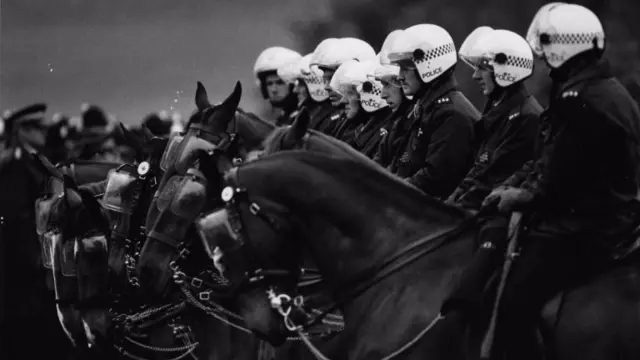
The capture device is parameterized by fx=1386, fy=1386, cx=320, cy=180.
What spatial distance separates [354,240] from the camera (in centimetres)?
718

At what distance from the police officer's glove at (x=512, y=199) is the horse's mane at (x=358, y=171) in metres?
0.39

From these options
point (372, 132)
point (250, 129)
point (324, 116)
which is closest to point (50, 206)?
point (324, 116)

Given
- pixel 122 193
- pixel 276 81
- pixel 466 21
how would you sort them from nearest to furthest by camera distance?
pixel 122 193
pixel 276 81
pixel 466 21

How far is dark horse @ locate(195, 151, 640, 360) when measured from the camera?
23.3 ft

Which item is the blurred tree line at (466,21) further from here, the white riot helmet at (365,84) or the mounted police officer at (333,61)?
the white riot helmet at (365,84)

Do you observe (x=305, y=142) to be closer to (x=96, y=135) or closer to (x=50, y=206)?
(x=50, y=206)

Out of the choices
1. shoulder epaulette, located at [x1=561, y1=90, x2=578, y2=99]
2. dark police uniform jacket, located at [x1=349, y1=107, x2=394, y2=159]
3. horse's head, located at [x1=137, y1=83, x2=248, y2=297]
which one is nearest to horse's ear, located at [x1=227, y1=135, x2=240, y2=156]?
horse's head, located at [x1=137, y1=83, x2=248, y2=297]

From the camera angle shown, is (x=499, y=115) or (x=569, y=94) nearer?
(x=569, y=94)

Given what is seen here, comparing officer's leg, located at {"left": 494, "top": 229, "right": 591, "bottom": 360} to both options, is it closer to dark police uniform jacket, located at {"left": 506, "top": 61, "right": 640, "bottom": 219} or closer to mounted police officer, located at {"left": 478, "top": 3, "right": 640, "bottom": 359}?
mounted police officer, located at {"left": 478, "top": 3, "right": 640, "bottom": 359}

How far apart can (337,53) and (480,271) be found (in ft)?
15.9

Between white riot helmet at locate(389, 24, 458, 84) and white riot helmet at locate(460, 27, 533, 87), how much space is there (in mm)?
318

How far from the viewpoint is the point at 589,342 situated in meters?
6.68

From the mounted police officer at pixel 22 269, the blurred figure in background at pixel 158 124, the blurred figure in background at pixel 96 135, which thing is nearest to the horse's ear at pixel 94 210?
the mounted police officer at pixel 22 269

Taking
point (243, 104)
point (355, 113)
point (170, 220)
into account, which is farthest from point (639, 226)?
point (243, 104)
